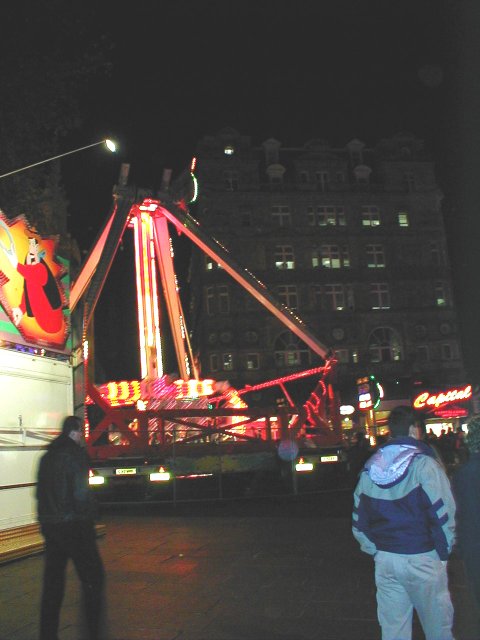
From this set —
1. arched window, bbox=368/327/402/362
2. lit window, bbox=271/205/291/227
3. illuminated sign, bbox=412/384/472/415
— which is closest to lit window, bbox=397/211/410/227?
arched window, bbox=368/327/402/362

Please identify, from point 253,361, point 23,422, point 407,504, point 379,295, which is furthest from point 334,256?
point 407,504

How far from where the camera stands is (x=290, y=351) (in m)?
43.7

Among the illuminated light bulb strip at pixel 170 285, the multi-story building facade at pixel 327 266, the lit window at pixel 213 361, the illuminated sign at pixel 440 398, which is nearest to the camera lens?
the illuminated light bulb strip at pixel 170 285

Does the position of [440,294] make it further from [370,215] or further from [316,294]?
[316,294]

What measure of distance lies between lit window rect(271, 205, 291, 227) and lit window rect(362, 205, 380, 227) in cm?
561

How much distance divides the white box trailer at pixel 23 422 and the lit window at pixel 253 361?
3288 centimetres

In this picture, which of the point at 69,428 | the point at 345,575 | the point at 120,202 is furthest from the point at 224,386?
the point at 69,428

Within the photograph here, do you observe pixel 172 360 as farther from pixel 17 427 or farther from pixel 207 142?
pixel 17 427

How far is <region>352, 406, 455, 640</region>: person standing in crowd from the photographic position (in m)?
3.67

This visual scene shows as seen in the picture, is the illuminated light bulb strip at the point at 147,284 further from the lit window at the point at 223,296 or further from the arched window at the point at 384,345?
the arched window at the point at 384,345

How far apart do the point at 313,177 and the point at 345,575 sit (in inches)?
1643

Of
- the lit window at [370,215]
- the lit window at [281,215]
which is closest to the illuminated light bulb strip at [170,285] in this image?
the lit window at [281,215]

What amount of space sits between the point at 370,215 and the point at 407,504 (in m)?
44.4

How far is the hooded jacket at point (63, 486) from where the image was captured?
508cm
